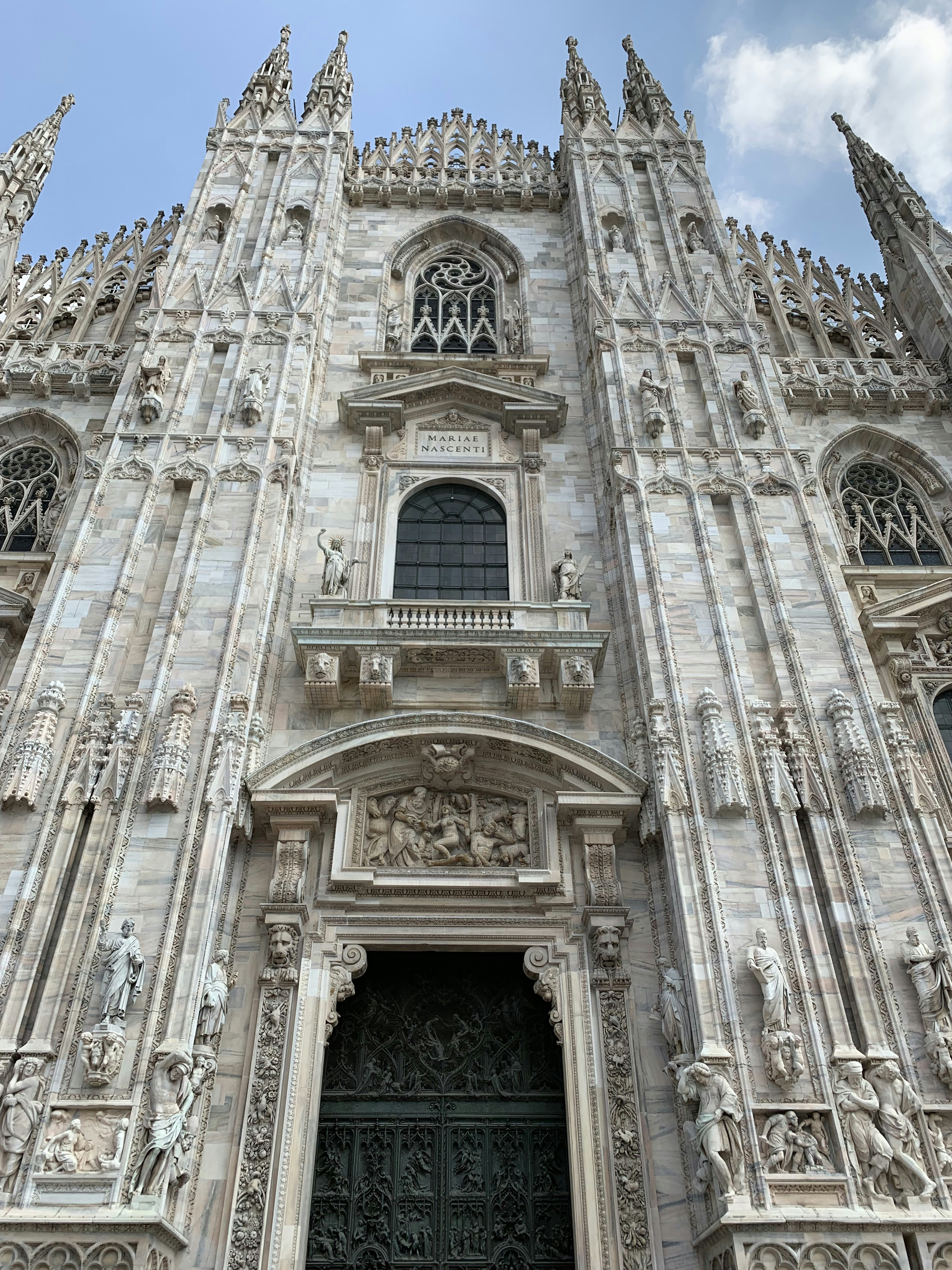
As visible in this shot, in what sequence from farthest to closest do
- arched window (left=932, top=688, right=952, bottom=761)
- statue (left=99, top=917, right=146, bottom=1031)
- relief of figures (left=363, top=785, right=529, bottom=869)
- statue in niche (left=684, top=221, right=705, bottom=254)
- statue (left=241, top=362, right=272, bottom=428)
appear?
1. statue in niche (left=684, top=221, right=705, bottom=254)
2. statue (left=241, top=362, right=272, bottom=428)
3. arched window (left=932, top=688, right=952, bottom=761)
4. relief of figures (left=363, top=785, right=529, bottom=869)
5. statue (left=99, top=917, right=146, bottom=1031)

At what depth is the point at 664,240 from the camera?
18422 mm

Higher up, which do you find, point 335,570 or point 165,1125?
point 335,570

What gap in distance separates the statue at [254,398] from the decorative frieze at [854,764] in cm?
903

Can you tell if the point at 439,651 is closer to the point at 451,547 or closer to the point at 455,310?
the point at 451,547

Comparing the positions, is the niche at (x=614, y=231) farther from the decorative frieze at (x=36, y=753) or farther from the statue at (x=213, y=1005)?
the statue at (x=213, y=1005)

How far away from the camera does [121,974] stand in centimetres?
942

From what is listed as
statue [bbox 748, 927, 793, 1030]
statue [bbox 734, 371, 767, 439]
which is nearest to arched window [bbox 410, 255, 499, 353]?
statue [bbox 734, 371, 767, 439]

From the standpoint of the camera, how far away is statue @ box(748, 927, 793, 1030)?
9508 millimetres

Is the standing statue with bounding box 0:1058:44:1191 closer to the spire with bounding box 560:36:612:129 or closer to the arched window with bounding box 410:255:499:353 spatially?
the arched window with bounding box 410:255:499:353

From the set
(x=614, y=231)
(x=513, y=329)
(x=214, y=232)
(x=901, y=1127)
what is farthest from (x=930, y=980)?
(x=214, y=232)

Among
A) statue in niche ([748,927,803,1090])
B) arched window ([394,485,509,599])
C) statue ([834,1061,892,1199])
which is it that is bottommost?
statue ([834,1061,892,1199])

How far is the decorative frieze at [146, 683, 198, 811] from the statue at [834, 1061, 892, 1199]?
7.18 meters

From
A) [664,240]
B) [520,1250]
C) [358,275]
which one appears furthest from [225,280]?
[520,1250]

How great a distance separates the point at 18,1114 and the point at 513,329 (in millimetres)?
14685
